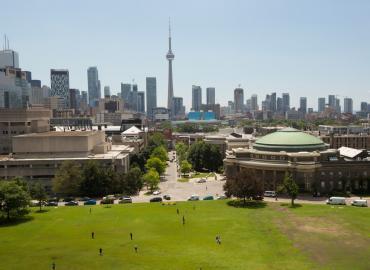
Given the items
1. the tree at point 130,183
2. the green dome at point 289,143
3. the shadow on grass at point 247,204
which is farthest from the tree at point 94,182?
the green dome at point 289,143

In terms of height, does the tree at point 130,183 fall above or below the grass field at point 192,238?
above

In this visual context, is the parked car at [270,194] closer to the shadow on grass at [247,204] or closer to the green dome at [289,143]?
the shadow on grass at [247,204]

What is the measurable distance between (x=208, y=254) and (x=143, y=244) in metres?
10.5

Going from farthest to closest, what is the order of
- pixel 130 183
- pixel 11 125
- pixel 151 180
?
pixel 11 125
pixel 151 180
pixel 130 183

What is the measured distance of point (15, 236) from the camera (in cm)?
6725

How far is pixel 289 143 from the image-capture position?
367 ft

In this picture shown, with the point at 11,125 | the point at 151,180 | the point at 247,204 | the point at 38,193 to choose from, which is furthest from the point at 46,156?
the point at 247,204

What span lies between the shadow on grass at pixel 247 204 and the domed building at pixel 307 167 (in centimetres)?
1366

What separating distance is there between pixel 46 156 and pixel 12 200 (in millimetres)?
39330

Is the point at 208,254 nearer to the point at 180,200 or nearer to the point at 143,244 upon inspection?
the point at 143,244

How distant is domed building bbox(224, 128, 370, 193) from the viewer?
10188cm

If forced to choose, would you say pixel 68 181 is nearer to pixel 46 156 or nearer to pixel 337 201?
pixel 46 156

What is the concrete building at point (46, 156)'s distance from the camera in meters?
109

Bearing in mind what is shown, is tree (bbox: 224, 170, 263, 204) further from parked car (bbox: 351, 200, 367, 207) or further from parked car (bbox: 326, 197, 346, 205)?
parked car (bbox: 351, 200, 367, 207)
